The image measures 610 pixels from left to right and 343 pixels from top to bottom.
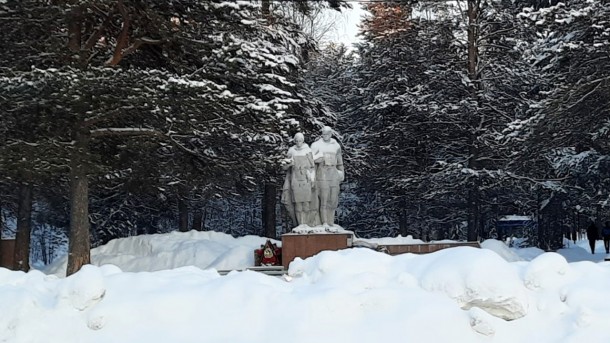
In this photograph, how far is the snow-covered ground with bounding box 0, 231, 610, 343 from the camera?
4293mm

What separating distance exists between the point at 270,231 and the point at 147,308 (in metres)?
15.1

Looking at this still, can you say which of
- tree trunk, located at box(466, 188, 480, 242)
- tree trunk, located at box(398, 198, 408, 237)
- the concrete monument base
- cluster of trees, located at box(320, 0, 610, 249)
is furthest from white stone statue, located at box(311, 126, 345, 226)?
tree trunk, located at box(398, 198, 408, 237)

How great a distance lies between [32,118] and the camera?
10.9m

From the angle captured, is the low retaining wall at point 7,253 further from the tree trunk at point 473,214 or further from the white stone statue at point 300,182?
the tree trunk at point 473,214

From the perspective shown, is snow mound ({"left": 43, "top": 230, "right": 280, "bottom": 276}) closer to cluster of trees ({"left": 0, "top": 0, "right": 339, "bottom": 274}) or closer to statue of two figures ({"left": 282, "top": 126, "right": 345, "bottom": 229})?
cluster of trees ({"left": 0, "top": 0, "right": 339, "bottom": 274})

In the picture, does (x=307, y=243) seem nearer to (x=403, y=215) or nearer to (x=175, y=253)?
(x=175, y=253)

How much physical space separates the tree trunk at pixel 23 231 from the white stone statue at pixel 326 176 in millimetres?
7112

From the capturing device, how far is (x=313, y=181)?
12.2 m

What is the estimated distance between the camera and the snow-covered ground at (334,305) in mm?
4293

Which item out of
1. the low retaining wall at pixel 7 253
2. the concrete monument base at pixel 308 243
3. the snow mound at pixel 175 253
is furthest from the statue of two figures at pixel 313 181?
the low retaining wall at pixel 7 253

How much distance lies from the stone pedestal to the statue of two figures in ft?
1.92

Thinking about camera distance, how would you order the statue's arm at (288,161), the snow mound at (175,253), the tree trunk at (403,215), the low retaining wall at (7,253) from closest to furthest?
1. the statue's arm at (288,161)
2. the snow mound at (175,253)
3. the low retaining wall at (7,253)
4. the tree trunk at (403,215)

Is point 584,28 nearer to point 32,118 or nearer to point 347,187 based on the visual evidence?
point 32,118

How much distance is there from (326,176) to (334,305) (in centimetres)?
797
